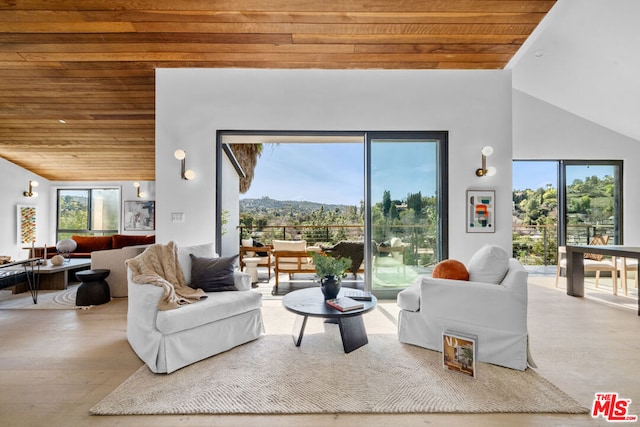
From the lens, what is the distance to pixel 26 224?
700 centimetres

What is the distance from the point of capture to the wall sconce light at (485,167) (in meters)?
3.92

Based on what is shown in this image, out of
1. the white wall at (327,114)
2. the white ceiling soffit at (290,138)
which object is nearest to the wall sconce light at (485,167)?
the white wall at (327,114)

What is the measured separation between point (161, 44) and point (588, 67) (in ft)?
18.3

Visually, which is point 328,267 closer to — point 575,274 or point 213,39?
point 213,39

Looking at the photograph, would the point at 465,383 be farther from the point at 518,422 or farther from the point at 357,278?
the point at 357,278

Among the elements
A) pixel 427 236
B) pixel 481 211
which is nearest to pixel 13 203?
pixel 427 236

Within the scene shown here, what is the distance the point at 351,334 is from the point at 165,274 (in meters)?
1.78

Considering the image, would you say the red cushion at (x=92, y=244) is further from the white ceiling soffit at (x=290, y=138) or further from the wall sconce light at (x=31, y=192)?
the white ceiling soffit at (x=290, y=138)

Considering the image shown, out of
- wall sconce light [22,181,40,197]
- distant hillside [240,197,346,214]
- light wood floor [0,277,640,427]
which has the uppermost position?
wall sconce light [22,181,40,197]

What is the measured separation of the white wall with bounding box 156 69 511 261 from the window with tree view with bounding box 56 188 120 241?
4.83 metres

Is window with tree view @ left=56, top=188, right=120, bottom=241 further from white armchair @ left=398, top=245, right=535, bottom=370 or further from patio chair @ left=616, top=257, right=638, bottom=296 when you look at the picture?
patio chair @ left=616, top=257, right=638, bottom=296

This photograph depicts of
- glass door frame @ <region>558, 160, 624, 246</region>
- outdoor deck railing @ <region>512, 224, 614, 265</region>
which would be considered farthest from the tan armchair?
glass door frame @ <region>558, 160, 624, 246</region>

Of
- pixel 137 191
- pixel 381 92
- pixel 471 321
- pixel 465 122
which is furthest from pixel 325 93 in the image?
pixel 137 191

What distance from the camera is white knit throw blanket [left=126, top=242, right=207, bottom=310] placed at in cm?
243
